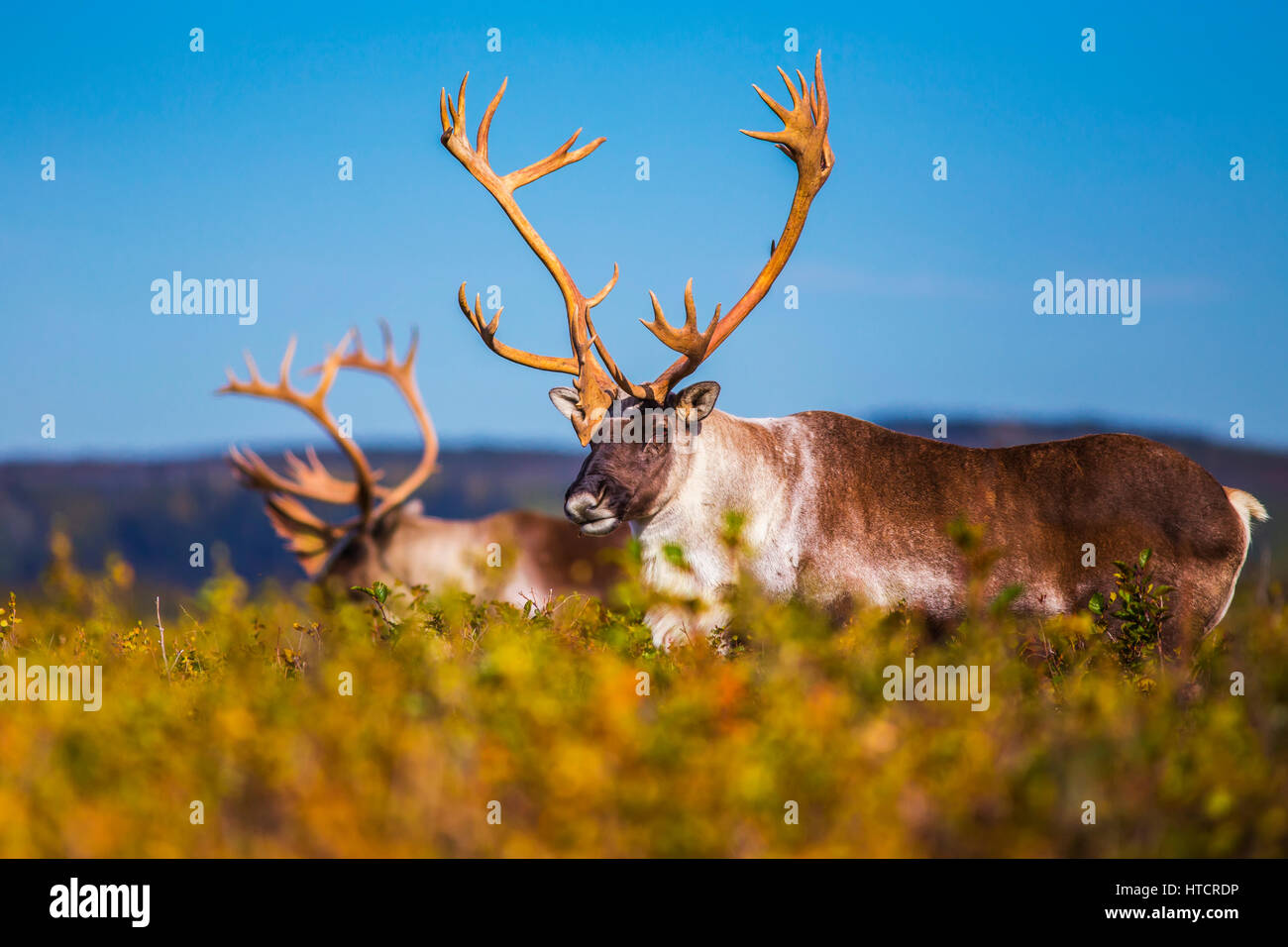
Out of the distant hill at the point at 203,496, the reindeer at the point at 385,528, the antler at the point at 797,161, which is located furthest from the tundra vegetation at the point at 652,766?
the distant hill at the point at 203,496

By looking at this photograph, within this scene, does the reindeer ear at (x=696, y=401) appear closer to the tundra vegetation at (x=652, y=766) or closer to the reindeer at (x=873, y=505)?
the reindeer at (x=873, y=505)

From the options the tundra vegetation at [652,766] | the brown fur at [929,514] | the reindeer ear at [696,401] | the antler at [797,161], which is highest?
the antler at [797,161]

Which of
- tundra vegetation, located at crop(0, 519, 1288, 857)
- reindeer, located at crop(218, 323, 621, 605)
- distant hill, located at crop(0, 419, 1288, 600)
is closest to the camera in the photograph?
tundra vegetation, located at crop(0, 519, 1288, 857)

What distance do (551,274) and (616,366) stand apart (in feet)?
3.28

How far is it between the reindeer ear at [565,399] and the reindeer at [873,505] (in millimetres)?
55

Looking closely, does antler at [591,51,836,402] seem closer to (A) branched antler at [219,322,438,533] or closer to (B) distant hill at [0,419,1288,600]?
(A) branched antler at [219,322,438,533]

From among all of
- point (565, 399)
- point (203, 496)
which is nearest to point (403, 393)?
point (565, 399)

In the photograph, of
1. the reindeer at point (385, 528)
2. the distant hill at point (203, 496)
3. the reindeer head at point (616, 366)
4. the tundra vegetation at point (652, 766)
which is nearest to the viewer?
the tundra vegetation at point (652, 766)

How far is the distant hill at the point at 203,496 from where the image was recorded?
122 ft

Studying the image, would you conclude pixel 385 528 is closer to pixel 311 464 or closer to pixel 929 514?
pixel 311 464

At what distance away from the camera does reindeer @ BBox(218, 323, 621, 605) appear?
11.5m

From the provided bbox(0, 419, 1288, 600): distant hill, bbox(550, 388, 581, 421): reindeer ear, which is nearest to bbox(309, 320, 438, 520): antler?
bbox(550, 388, 581, 421): reindeer ear
